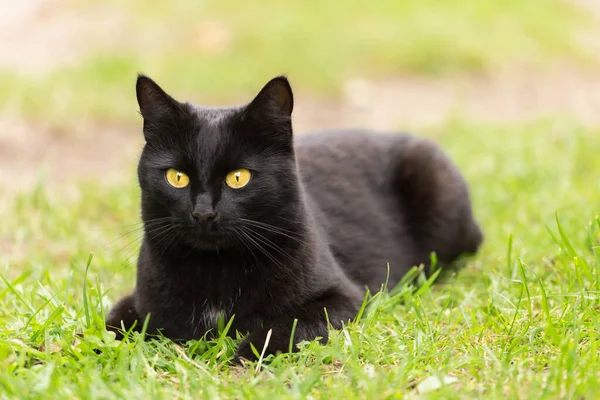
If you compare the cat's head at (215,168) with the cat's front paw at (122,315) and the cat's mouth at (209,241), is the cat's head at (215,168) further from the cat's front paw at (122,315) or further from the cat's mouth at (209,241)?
the cat's front paw at (122,315)

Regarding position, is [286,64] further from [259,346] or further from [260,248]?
[259,346]

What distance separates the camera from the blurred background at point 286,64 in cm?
604

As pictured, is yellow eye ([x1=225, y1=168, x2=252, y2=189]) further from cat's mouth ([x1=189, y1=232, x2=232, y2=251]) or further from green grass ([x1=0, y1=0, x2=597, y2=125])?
green grass ([x1=0, y1=0, x2=597, y2=125])

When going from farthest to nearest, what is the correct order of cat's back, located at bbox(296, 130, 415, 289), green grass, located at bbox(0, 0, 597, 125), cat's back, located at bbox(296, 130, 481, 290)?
green grass, located at bbox(0, 0, 597, 125) < cat's back, located at bbox(296, 130, 481, 290) < cat's back, located at bbox(296, 130, 415, 289)

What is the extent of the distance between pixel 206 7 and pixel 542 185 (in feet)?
21.4

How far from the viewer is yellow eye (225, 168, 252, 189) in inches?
92.7

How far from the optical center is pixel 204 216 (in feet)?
7.36

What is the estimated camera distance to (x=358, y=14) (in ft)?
32.5

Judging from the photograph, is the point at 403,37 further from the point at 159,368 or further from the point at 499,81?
the point at 159,368

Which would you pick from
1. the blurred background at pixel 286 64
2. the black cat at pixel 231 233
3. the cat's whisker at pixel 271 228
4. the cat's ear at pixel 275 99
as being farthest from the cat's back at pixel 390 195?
the blurred background at pixel 286 64

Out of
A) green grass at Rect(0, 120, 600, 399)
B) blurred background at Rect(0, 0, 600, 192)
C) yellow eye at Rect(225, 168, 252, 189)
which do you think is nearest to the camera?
green grass at Rect(0, 120, 600, 399)

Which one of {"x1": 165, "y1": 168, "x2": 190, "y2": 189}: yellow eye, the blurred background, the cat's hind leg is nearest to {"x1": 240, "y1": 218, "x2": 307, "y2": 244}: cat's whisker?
{"x1": 165, "y1": 168, "x2": 190, "y2": 189}: yellow eye

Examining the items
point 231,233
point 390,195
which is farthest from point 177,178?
point 390,195

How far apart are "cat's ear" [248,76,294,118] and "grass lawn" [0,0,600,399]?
796mm
